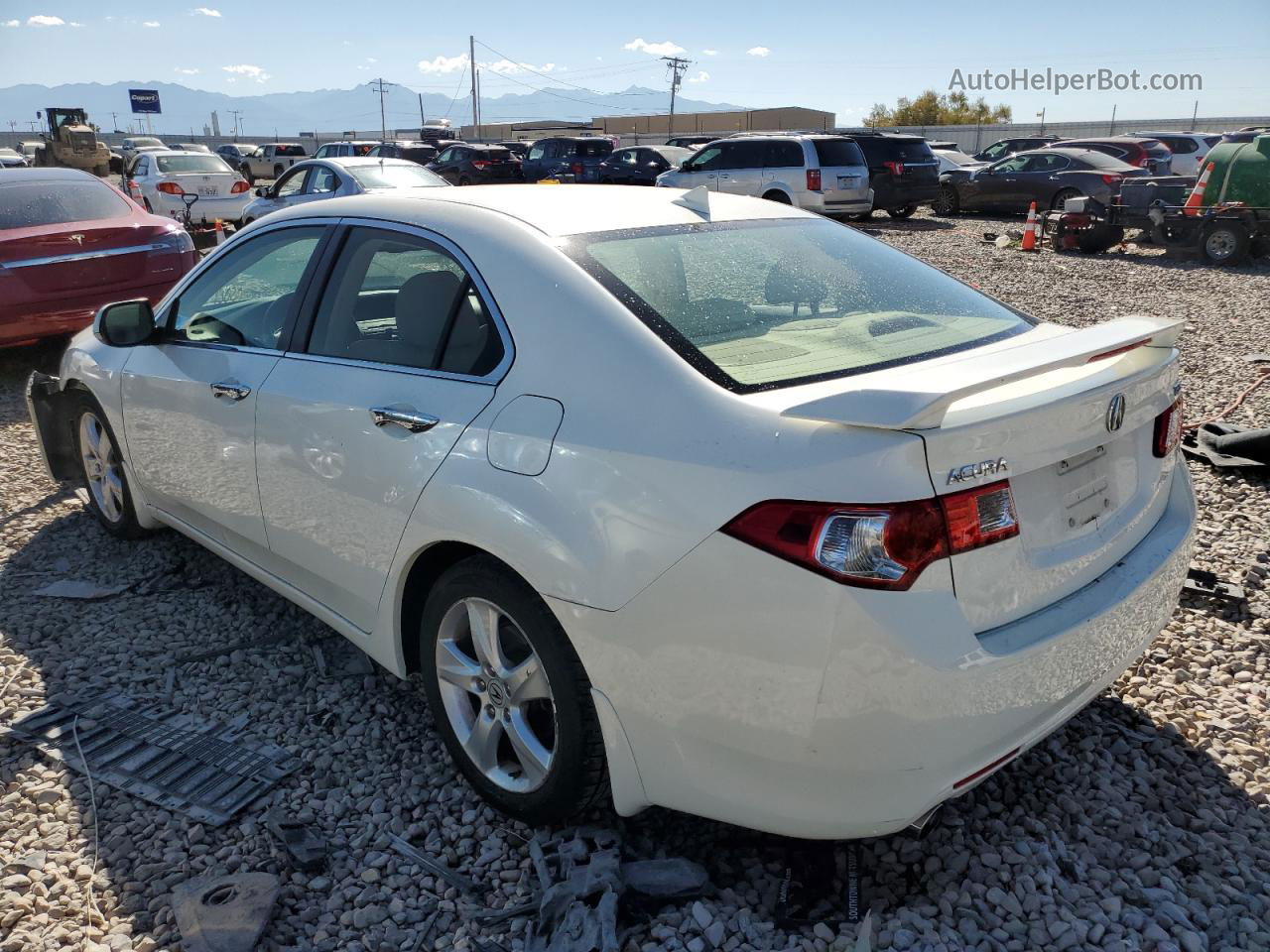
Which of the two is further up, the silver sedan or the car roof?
the silver sedan

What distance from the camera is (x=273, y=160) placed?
38469 mm

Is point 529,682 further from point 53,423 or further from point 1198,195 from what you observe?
point 1198,195

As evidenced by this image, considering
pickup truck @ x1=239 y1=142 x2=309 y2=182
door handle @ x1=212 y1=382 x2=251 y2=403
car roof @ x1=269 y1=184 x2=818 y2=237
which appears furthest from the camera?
pickup truck @ x1=239 y1=142 x2=309 y2=182

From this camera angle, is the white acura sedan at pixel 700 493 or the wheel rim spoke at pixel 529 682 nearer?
the white acura sedan at pixel 700 493

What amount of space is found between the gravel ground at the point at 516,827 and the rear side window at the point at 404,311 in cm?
126

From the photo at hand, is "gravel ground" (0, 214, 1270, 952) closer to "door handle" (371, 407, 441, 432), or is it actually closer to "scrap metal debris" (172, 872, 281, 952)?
"scrap metal debris" (172, 872, 281, 952)

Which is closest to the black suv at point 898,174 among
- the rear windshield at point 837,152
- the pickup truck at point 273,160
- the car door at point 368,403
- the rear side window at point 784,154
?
the rear windshield at point 837,152

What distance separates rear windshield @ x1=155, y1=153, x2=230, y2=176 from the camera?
701 inches

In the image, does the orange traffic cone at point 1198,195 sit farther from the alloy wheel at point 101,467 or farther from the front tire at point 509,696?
the front tire at point 509,696

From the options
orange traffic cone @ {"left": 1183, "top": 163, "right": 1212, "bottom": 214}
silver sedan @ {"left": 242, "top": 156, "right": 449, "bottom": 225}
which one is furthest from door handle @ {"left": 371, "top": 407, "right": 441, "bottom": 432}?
orange traffic cone @ {"left": 1183, "top": 163, "right": 1212, "bottom": 214}

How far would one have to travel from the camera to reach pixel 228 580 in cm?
442

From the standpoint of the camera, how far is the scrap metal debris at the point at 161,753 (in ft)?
9.62

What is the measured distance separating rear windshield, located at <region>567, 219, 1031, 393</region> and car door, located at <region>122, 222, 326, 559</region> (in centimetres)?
131

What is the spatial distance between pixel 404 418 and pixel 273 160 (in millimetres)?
40161
